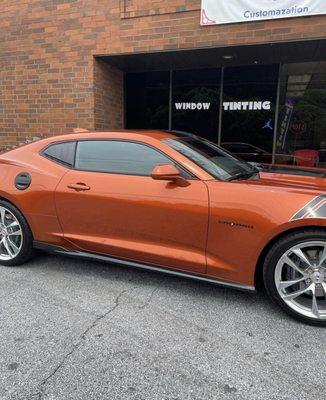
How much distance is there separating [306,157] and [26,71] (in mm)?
6258

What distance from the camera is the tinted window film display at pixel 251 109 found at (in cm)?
793

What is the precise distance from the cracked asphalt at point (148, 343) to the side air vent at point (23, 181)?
953 mm

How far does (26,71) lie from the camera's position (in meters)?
7.70

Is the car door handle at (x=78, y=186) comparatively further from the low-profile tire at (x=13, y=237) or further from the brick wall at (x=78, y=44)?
the brick wall at (x=78, y=44)

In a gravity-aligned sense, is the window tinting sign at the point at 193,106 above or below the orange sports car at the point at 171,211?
above

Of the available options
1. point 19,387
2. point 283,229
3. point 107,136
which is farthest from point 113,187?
point 19,387

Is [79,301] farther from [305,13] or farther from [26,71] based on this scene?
[26,71]

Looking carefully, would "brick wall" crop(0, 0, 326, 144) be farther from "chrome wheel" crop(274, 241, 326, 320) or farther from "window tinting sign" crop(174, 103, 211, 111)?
"chrome wheel" crop(274, 241, 326, 320)

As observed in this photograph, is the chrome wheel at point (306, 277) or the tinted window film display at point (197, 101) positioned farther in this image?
the tinted window film display at point (197, 101)

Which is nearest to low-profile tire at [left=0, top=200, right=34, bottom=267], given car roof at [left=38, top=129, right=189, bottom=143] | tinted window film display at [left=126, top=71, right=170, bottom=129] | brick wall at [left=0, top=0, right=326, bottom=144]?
car roof at [left=38, top=129, right=189, bottom=143]

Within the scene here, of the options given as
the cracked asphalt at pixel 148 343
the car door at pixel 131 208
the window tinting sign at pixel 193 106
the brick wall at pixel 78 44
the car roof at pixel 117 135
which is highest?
the brick wall at pixel 78 44

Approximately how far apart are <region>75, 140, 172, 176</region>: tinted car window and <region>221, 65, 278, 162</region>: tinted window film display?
205 inches

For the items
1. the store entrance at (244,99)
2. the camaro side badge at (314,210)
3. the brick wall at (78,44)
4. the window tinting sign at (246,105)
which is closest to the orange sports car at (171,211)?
the camaro side badge at (314,210)

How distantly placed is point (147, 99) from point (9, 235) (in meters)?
5.76
